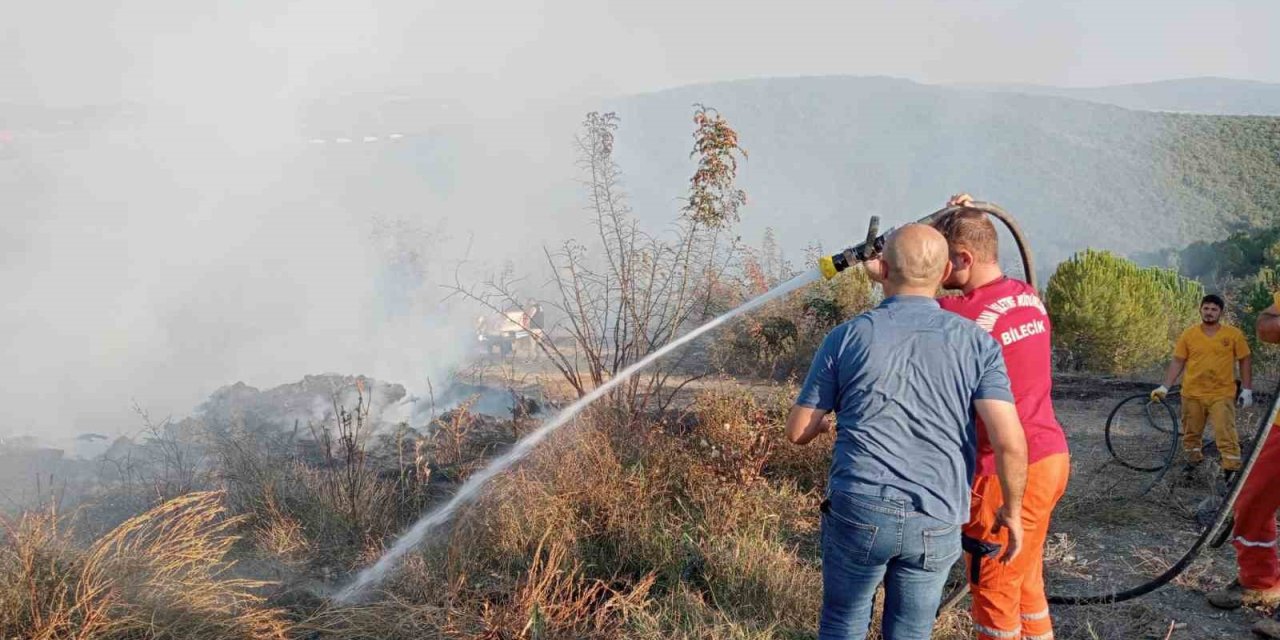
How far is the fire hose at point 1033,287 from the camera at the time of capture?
2834 millimetres

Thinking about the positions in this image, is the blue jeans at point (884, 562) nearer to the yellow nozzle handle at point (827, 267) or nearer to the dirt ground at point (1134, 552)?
the yellow nozzle handle at point (827, 267)

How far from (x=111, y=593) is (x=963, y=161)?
3707 cm

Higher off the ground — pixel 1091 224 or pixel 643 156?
pixel 643 156

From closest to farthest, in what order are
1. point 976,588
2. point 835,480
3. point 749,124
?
point 835,480
point 976,588
point 749,124

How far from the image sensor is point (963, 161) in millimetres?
35531

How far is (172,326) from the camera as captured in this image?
14859 millimetres

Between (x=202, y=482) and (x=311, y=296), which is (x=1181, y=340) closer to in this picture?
(x=202, y=482)

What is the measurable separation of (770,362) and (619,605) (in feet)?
24.3

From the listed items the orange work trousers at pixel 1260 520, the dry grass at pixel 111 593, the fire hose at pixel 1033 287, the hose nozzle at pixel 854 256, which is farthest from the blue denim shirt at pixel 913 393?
the dry grass at pixel 111 593

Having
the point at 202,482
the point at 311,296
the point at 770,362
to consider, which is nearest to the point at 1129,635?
the point at 202,482

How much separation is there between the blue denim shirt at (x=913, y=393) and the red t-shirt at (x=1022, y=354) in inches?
13.0

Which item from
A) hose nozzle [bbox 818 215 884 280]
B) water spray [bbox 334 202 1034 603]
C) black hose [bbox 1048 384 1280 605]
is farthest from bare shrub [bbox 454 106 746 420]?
black hose [bbox 1048 384 1280 605]

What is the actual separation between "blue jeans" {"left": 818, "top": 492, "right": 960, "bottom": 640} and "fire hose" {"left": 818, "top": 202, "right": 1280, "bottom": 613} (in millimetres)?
687

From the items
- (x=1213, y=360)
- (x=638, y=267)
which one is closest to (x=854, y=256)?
(x=638, y=267)
